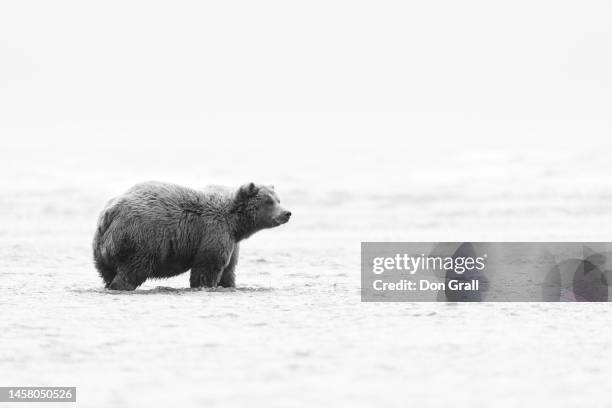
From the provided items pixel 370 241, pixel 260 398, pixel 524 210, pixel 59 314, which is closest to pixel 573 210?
pixel 524 210

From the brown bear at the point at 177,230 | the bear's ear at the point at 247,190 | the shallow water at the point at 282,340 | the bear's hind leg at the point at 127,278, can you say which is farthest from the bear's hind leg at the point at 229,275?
the bear's hind leg at the point at 127,278

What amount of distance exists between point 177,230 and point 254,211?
1.07 metres

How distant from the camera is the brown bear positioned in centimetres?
1230

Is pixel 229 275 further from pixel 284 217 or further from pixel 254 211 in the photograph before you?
pixel 284 217

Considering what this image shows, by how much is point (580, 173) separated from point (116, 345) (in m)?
40.4

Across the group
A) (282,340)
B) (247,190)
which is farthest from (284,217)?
(282,340)

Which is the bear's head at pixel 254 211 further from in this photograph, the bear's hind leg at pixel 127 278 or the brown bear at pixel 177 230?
the bear's hind leg at pixel 127 278

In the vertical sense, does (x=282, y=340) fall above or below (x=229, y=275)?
below

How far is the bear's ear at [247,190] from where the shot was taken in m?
13.2

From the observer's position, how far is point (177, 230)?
1255 centimetres

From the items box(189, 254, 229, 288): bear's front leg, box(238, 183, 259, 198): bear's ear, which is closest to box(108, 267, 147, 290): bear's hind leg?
box(189, 254, 229, 288): bear's front leg

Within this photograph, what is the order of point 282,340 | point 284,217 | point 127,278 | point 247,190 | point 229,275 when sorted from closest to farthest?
point 282,340 → point 127,278 → point 284,217 → point 247,190 → point 229,275

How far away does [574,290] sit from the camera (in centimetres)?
1315

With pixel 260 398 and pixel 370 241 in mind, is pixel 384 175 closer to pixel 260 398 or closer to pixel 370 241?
pixel 370 241
